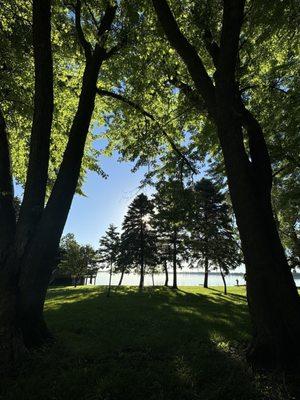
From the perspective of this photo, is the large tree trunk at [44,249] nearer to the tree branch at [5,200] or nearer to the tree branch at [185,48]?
the tree branch at [5,200]

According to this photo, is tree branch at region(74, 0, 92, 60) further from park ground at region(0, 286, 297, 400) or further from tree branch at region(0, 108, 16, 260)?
park ground at region(0, 286, 297, 400)

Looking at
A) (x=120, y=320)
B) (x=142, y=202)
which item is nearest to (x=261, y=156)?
(x=120, y=320)

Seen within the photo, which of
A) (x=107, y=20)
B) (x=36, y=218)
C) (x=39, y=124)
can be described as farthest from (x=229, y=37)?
(x=36, y=218)

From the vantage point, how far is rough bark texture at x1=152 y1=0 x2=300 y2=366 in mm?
5699

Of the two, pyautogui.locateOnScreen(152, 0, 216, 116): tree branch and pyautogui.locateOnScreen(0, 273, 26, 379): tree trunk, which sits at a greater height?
pyautogui.locateOnScreen(152, 0, 216, 116): tree branch

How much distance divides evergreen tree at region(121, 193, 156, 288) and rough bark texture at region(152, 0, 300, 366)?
3136 centimetres

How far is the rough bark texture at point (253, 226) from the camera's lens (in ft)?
18.7

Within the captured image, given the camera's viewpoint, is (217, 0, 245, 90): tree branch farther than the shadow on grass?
Yes

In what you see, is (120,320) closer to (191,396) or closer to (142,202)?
(191,396)

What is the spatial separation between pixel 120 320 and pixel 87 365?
6504 millimetres

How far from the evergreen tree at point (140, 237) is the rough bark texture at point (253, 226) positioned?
31359mm

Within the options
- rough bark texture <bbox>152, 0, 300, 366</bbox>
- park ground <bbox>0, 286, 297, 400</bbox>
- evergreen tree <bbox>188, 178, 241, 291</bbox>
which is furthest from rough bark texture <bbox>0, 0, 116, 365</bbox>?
evergreen tree <bbox>188, 178, 241, 291</bbox>

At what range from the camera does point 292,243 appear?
1252 inches

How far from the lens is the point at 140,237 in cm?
3988
